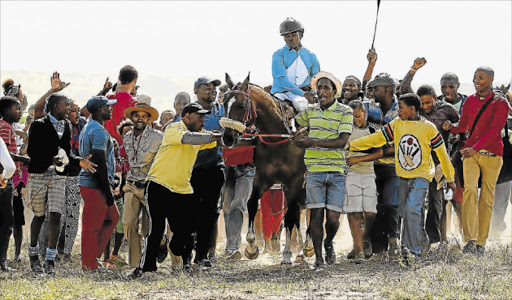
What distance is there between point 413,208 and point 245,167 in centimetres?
317

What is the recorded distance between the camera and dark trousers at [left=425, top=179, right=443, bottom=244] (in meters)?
11.4

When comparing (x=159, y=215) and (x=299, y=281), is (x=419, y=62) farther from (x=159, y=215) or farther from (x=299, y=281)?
(x=159, y=215)

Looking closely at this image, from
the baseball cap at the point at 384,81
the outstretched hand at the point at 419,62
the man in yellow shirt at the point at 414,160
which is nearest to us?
the man in yellow shirt at the point at 414,160

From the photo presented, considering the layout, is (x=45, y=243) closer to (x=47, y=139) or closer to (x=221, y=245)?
(x=47, y=139)

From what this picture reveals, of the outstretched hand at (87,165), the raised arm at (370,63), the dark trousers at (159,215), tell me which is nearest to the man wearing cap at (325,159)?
the dark trousers at (159,215)

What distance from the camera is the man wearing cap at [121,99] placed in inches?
479

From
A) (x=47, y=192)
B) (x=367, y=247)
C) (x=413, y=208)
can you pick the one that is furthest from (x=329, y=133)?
(x=47, y=192)

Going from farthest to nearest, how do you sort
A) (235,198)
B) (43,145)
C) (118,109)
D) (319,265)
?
(118,109), (235,198), (43,145), (319,265)

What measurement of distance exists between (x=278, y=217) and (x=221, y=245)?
1.92 m

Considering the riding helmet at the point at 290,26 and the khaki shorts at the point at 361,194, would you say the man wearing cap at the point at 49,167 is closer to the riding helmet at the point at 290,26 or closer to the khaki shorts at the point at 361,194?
the riding helmet at the point at 290,26

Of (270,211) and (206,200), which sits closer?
(206,200)

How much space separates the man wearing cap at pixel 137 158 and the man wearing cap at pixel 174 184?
1.02 m

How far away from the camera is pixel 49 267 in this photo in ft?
34.3

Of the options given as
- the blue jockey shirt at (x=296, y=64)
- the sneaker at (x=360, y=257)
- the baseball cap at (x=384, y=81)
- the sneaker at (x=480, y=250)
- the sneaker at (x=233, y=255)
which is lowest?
the sneaker at (x=233, y=255)
